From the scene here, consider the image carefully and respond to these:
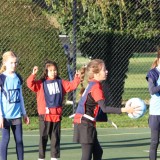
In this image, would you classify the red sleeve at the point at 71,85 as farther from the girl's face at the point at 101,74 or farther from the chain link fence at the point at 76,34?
the chain link fence at the point at 76,34

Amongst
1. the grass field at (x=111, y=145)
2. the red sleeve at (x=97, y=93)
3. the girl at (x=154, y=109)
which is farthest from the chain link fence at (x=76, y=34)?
the red sleeve at (x=97, y=93)

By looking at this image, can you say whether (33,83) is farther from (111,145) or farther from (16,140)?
(111,145)

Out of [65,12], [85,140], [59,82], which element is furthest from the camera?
[65,12]

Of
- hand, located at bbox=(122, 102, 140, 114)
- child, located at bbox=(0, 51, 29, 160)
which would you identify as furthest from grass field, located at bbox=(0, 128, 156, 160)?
hand, located at bbox=(122, 102, 140, 114)

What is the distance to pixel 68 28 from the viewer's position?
17266 mm

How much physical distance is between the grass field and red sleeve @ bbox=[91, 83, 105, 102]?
8.75 feet

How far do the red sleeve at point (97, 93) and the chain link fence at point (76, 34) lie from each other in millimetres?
7100

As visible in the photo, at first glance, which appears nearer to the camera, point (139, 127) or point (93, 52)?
point (139, 127)

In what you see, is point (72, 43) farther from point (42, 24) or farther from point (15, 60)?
point (15, 60)

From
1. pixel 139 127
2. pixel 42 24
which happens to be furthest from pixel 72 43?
pixel 139 127

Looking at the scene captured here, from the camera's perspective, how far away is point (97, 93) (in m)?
8.73

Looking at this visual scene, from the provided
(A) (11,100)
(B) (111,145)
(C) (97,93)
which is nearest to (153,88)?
(C) (97,93)

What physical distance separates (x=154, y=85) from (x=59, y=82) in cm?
154

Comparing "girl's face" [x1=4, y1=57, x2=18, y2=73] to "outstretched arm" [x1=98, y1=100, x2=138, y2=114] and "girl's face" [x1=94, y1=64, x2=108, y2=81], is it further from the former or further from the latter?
"outstretched arm" [x1=98, y1=100, x2=138, y2=114]
